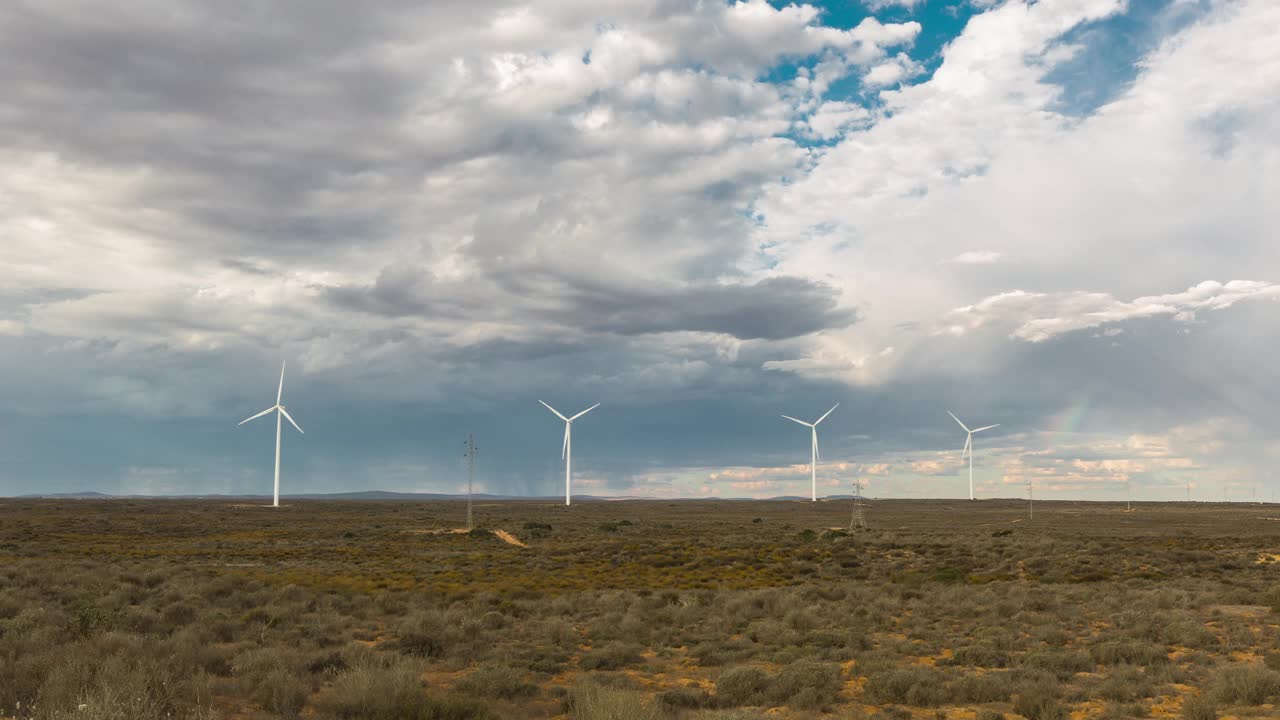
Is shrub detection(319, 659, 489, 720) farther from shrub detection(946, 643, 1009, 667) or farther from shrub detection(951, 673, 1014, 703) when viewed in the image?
shrub detection(946, 643, 1009, 667)

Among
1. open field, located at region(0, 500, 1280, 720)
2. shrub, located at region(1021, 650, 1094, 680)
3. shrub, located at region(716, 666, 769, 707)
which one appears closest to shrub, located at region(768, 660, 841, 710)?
open field, located at region(0, 500, 1280, 720)

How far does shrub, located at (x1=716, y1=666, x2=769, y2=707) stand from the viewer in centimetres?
1698

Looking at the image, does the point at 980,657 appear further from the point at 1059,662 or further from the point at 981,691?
the point at 981,691

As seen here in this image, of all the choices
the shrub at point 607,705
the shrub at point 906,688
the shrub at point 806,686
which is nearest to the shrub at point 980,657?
the shrub at point 906,688

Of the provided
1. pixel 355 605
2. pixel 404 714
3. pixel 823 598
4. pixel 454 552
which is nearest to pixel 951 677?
pixel 404 714

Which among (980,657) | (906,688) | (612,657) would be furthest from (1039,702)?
(612,657)

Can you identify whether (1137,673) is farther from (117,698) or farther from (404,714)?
(117,698)

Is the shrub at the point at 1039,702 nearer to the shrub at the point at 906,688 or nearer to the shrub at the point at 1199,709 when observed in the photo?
the shrub at the point at 906,688

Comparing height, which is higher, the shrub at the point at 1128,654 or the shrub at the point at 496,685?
the shrub at the point at 496,685

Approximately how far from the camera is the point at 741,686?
57.2ft

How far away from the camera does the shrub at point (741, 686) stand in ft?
55.7

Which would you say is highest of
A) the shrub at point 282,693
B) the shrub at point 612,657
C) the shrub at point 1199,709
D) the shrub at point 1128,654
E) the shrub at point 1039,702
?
the shrub at point 282,693

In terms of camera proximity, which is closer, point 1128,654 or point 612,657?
point 1128,654

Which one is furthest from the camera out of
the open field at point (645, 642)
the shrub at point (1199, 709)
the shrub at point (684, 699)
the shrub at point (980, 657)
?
the shrub at point (980, 657)
